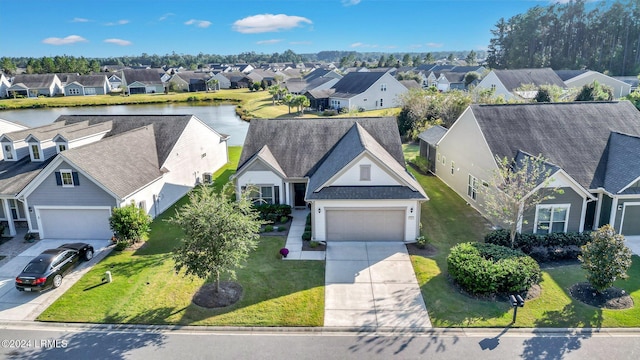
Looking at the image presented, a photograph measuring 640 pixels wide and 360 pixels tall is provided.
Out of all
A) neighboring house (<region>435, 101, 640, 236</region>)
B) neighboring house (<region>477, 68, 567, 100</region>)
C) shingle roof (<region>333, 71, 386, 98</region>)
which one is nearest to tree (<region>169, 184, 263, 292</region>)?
neighboring house (<region>435, 101, 640, 236</region>)

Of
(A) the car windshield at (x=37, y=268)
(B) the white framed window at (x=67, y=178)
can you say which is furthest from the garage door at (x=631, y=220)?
(B) the white framed window at (x=67, y=178)

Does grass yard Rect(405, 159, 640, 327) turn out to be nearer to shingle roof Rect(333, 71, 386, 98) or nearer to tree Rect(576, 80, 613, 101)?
tree Rect(576, 80, 613, 101)

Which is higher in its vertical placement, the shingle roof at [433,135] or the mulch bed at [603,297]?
the shingle roof at [433,135]

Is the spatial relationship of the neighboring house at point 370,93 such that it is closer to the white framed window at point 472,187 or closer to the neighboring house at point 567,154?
the neighboring house at point 567,154

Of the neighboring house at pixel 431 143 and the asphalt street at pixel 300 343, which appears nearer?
the asphalt street at pixel 300 343

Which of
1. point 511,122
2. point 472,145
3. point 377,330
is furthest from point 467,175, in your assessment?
point 377,330

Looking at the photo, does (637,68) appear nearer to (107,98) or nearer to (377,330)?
(377,330)

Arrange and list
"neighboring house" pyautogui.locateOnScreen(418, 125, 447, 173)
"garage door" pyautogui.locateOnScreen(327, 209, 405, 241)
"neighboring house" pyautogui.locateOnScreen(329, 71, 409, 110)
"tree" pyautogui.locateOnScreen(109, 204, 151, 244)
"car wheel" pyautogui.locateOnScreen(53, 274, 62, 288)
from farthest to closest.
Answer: "neighboring house" pyautogui.locateOnScreen(329, 71, 409, 110)
"neighboring house" pyautogui.locateOnScreen(418, 125, 447, 173)
"garage door" pyautogui.locateOnScreen(327, 209, 405, 241)
"tree" pyautogui.locateOnScreen(109, 204, 151, 244)
"car wheel" pyautogui.locateOnScreen(53, 274, 62, 288)
